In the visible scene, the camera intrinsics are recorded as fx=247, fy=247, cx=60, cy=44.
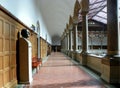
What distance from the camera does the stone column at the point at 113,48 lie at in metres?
8.34

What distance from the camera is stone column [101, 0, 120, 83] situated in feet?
27.3

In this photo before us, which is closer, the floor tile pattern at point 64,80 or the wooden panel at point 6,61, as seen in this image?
the wooden panel at point 6,61

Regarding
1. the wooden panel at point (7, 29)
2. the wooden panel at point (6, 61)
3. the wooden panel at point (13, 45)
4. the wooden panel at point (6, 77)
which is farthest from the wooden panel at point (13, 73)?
the wooden panel at point (7, 29)

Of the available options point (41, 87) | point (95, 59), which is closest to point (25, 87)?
point (41, 87)

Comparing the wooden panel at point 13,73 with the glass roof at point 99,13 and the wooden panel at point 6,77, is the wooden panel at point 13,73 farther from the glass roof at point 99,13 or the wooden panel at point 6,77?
the glass roof at point 99,13

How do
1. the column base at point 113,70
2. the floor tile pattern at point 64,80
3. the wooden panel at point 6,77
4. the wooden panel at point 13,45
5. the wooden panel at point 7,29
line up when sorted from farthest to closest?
the column base at point 113,70
the floor tile pattern at point 64,80
the wooden panel at point 13,45
the wooden panel at point 7,29
the wooden panel at point 6,77

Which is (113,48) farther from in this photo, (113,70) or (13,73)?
(13,73)

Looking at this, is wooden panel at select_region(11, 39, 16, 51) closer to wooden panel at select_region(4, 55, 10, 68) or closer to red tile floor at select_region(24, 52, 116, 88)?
wooden panel at select_region(4, 55, 10, 68)

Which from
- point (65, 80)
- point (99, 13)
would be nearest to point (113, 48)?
point (65, 80)

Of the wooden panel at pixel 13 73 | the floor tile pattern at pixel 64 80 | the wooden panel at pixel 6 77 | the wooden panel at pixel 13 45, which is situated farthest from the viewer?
the floor tile pattern at pixel 64 80

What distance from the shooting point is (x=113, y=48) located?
340 inches

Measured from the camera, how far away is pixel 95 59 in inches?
487

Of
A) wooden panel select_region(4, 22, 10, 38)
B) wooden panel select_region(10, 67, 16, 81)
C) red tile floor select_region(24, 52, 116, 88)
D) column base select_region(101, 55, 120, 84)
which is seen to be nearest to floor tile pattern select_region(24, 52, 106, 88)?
red tile floor select_region(24, 52, 116, 88)

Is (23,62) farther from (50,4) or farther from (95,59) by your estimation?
(50,4)
